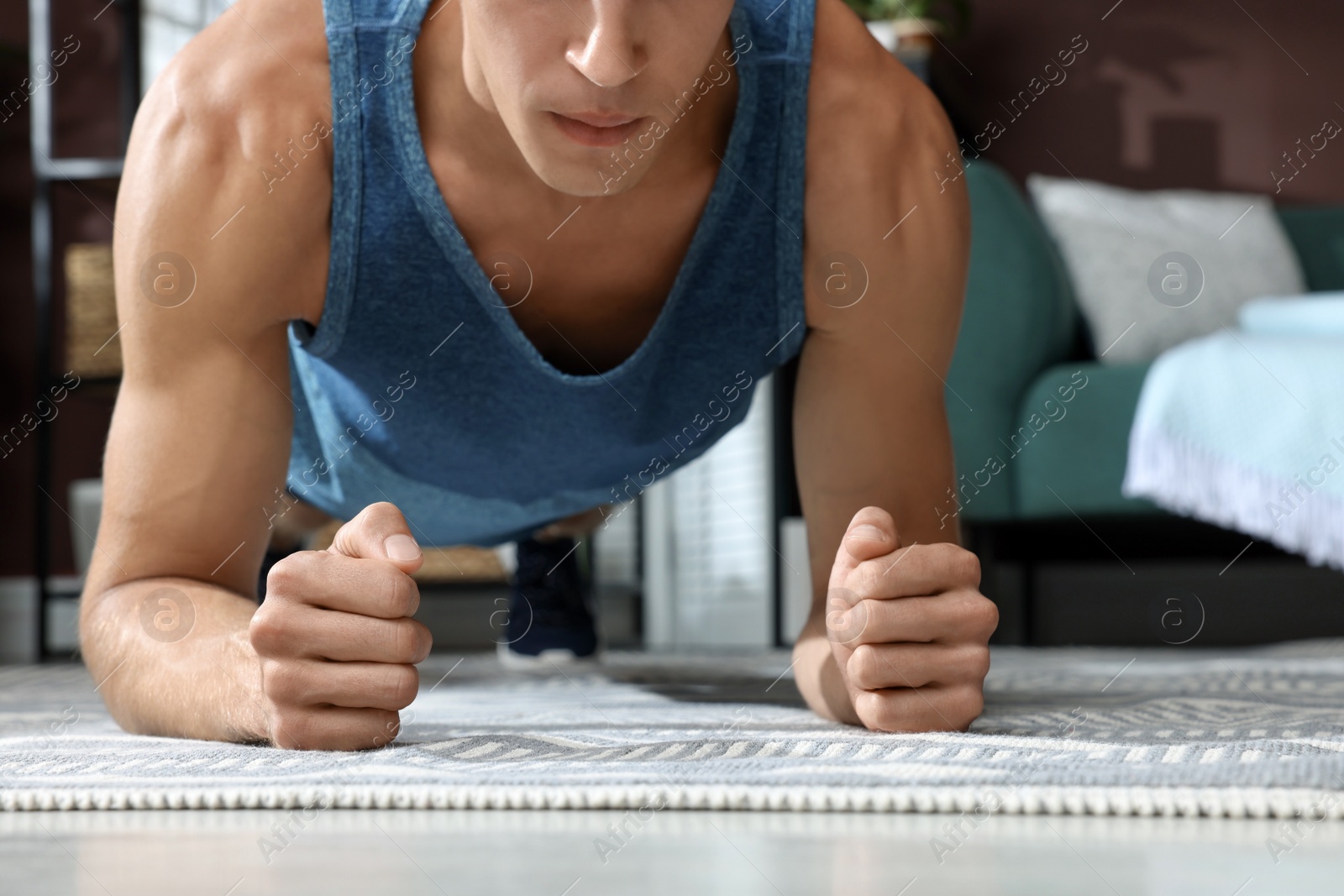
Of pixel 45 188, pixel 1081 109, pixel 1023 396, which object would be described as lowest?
pixel 1023 396

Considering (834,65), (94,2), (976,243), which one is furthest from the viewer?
(94,2)

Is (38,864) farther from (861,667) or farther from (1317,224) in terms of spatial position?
(1317,224)

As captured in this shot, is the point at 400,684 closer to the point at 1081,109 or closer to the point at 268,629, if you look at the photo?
the point at 268,629

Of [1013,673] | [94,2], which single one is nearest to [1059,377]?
[1013,673]

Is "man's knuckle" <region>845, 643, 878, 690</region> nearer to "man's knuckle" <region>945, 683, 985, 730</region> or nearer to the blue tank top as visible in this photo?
"man's knuckle" <region>945, 683, 985, 730</region>

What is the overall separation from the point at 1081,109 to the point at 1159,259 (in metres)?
0.77

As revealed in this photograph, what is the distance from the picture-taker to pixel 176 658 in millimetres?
705

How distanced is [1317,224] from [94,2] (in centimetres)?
243

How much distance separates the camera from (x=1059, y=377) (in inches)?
72.9

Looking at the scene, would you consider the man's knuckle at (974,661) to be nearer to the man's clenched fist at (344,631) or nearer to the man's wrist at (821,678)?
the man's wrist at (821,678)

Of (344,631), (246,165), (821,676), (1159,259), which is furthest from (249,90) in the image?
(1159,259)

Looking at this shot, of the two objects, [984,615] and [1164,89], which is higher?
[1164,89]

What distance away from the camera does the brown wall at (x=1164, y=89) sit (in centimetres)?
278

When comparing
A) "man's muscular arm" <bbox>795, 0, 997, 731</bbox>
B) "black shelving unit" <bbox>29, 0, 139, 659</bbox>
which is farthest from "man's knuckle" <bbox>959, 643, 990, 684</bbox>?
"black shelving unit" <bbox>29, 0, 139, 659</bbox>
